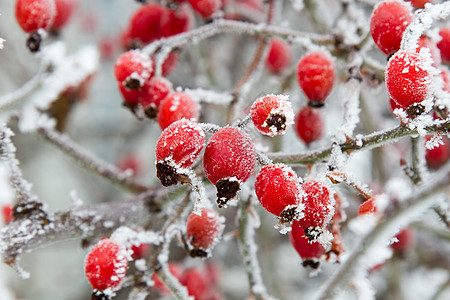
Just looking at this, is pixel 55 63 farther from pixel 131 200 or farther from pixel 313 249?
pixel 313 249

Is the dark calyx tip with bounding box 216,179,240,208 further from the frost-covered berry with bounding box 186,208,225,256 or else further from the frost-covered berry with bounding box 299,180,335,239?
the frost-covered berry with bounding box 186,208,225,256

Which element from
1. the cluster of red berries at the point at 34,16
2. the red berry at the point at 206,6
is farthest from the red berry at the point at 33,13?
the red berry at the point at 206,6

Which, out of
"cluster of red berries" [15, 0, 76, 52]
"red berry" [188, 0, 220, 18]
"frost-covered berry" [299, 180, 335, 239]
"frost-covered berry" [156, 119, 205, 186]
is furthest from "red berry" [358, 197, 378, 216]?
"cluster of red berries" [15, 0, 76, 52]

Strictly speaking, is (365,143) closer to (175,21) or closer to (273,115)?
(273,115)

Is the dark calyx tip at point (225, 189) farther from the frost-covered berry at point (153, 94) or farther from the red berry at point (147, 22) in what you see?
the red berry at point (147, 22)

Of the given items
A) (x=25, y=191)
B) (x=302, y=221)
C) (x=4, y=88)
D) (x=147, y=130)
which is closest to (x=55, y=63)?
(x=25, y=191)

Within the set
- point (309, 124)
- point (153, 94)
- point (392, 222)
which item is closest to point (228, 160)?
point (392, 222)
